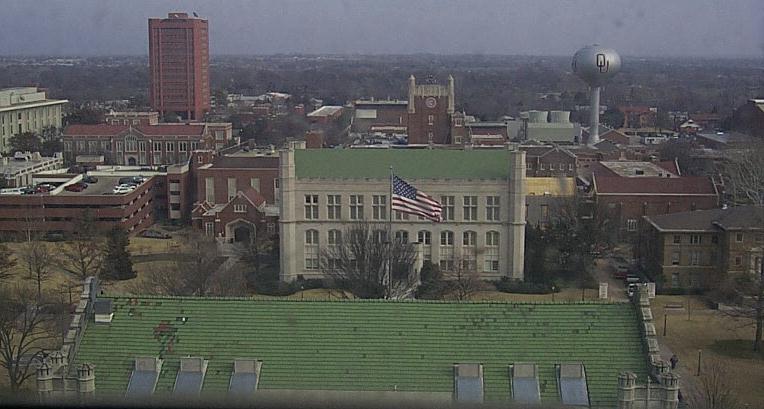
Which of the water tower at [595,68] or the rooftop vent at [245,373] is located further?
the water tower at [595,68]

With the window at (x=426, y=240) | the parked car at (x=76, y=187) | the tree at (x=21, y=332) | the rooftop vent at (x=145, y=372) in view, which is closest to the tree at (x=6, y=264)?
the tree at (x=21, y=332)

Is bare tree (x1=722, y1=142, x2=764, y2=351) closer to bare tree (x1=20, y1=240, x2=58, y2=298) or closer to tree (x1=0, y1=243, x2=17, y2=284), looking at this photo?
bare tree (x1=20, y1=240, x2=58, y2=298)

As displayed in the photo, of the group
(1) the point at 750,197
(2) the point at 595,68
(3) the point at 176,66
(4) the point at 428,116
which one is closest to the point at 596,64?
(2) the point at 595,68

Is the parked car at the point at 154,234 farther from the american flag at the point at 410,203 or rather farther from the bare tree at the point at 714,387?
the bare tree at the point at 714,387

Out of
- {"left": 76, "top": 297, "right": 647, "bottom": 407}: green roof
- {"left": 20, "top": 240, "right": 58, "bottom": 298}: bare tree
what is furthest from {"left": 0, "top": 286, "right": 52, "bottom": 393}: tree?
{"left": 76, "top": 297, "right": 647, "bottom": 407}: green roof

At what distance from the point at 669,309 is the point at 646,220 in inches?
59.4

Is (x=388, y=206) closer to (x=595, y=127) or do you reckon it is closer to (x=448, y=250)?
(x=448, y=250)

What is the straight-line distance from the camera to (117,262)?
28.1 ft

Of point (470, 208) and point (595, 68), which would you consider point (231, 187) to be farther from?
point (595, 68)

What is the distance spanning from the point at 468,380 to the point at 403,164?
17.7 feet

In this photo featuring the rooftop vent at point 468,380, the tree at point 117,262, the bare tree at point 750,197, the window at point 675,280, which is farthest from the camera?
the tree at point 117,262

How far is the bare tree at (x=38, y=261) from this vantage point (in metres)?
8.11

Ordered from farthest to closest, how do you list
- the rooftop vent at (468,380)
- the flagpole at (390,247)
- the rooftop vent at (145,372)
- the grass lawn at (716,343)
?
1. the flagpole at (390,247)
2. the grass lawn at (716,343)
3. the rooftop vent at (145,372)
4. the rooftop vent at (468,380)

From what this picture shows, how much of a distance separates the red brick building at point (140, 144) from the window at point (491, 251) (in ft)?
27.3
